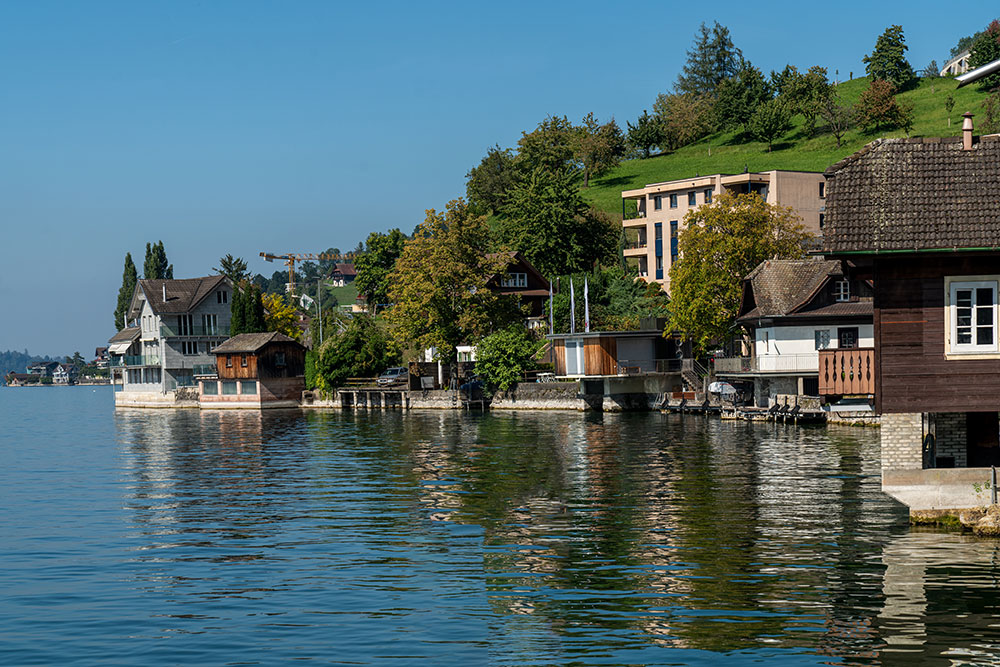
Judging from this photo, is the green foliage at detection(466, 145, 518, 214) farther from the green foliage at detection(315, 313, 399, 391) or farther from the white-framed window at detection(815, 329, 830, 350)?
the white-framed window at detection(815, 329, 830, 350)

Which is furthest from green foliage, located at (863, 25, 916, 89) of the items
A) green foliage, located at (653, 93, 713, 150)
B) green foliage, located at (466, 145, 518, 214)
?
green foliage, located at (466, 145, 518, 214)

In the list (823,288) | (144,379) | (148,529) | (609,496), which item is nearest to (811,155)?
(823,288)

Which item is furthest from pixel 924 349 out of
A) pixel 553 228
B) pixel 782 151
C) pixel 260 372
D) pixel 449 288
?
pixel 782 151

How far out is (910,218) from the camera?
2889 cm

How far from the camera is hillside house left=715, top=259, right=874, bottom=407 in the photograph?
239 ft

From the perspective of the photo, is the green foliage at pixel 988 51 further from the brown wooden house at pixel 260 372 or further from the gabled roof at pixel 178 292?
the gabled roof at pixel 178 292

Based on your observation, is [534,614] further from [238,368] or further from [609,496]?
[238,368]

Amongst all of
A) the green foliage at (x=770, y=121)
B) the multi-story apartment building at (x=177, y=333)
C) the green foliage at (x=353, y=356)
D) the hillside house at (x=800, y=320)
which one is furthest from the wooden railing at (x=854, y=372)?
the green foliage at (x=770, y=121)

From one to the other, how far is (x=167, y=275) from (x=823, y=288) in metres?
136

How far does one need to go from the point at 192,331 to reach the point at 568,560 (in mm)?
119845

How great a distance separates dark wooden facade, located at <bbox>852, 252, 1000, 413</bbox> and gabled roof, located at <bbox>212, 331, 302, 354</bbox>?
328ft

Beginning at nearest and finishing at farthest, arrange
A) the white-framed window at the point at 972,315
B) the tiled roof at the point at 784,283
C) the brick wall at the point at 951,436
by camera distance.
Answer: the white-framed window at the point at 972,315 → the brick wall at the point at 951,436 → the tiled roof at the point at 784,283

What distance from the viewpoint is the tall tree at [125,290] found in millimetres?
192000

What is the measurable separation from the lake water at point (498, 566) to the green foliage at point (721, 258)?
2845 centimetres
